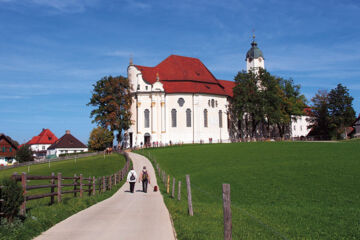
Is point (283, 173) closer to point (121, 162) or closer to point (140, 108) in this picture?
point (121, 162)

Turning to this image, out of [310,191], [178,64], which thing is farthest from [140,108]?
[310,191]

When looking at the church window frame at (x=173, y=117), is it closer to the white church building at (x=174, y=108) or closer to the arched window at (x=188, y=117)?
the white church building at (x=174, y=108)

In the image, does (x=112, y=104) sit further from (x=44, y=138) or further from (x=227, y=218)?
(x=227, y=218)

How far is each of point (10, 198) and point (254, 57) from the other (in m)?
85.3

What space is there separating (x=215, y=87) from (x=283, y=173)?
1990 inches

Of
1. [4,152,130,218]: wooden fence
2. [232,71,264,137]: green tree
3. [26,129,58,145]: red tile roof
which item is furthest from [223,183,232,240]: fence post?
[26,129,58,145]: red tile roof

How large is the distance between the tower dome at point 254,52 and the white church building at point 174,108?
790 inches

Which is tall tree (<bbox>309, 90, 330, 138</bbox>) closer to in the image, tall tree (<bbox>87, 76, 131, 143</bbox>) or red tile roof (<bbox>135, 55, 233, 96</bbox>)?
red tile roof (<bbox>135, 55, 233, 96</bbox>)

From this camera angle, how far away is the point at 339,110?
86312 millimetres

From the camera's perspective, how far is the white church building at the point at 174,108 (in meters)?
68.2

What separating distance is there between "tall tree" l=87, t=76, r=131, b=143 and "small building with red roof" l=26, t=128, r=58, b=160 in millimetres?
47903

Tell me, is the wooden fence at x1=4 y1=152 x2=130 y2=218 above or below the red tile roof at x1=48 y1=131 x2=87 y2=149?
below

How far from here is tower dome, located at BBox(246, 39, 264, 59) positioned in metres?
90.0

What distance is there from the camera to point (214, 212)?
13281mm
